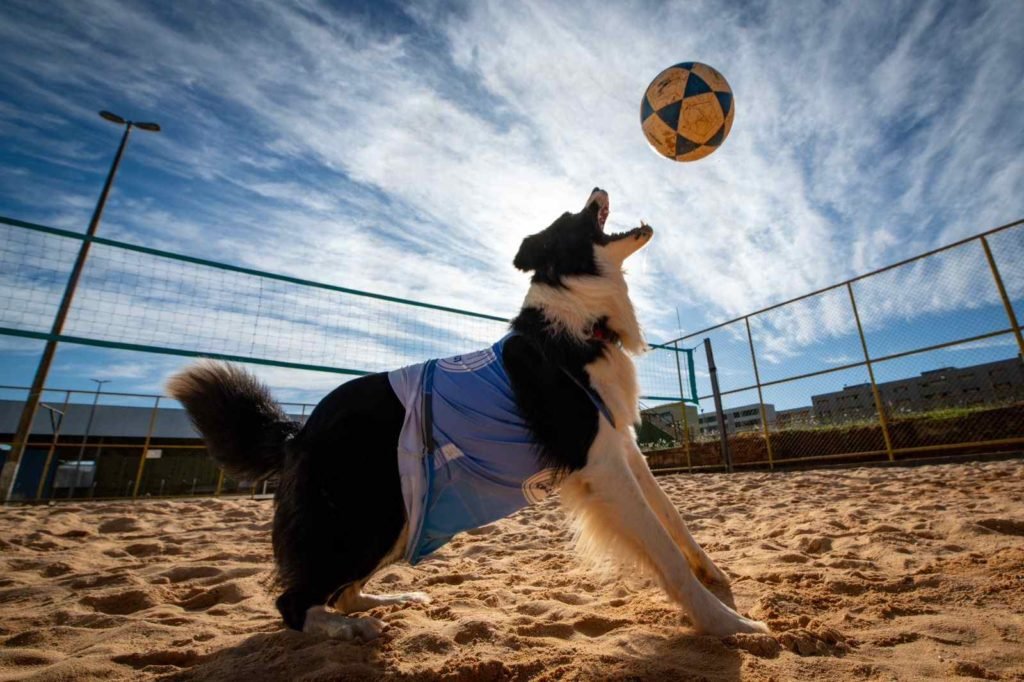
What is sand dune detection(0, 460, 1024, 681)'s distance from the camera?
1.35 metres

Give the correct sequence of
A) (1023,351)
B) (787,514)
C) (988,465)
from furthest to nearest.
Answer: (1023,351) < (988,465) < (787,514)

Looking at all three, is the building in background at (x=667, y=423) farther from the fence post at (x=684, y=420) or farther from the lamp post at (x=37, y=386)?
the lamp post at (x=37, y=386)

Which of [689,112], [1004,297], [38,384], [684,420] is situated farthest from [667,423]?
[38,384]

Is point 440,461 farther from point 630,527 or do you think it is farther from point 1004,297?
point 1004,297

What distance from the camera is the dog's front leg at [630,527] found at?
1589 mm

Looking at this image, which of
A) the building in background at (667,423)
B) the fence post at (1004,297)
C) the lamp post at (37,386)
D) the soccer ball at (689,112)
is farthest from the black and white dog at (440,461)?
the building in background at (667,423)

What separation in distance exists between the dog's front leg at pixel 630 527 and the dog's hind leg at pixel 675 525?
0.72 ft

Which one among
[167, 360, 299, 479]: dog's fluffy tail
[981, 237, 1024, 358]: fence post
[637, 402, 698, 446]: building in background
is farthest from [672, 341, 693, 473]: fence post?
[167, 360, 299, 479]: dog's fluffy tail

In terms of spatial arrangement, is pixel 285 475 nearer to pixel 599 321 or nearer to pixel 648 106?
pixel 599 321

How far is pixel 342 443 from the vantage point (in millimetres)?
1948

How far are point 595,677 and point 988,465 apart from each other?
20.3 feet

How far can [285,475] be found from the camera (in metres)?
Result: 1.98

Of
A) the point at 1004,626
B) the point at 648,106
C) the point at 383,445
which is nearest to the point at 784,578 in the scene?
the point at 1004,626

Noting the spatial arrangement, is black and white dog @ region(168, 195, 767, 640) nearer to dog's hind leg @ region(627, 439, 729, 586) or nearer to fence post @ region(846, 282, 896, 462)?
dog's hind leg @ region(627, 439, 729, 586)
